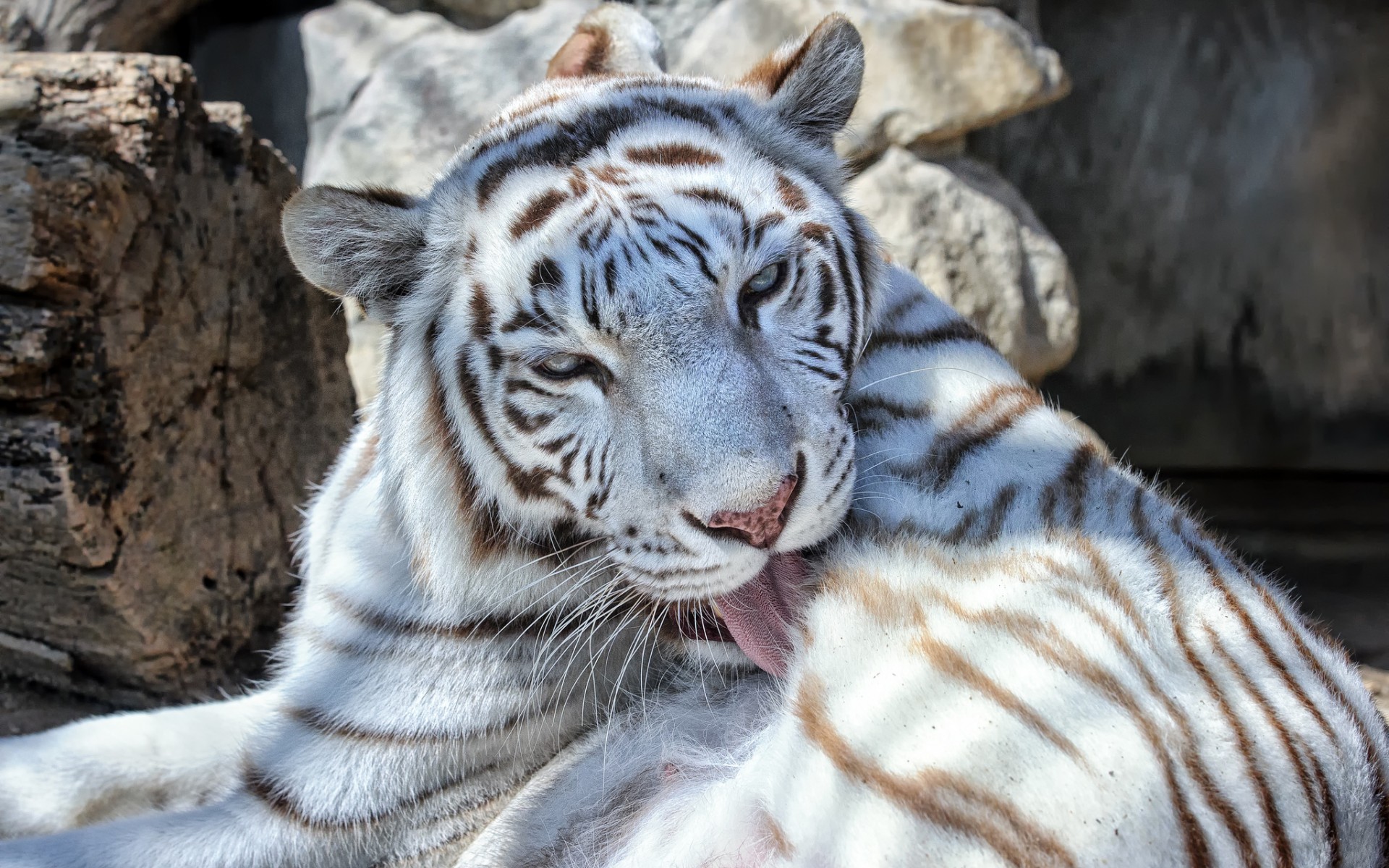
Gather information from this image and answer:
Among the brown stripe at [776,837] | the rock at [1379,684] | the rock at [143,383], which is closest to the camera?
the brown stripe at [776,837]

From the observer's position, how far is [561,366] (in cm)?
129

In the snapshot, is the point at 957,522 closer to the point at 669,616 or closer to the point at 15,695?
the point at 669,616

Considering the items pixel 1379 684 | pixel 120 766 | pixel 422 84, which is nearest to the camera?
pixel 120 766

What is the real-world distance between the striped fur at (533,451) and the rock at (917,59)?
176 cm

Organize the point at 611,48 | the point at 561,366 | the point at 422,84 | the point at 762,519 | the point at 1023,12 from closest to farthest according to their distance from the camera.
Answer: the point at 762,519 < the point at 561,366 < the point at 611,48 < the point at 1023,12 < the point at 422,84

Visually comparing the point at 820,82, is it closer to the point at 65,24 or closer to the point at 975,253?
the point at 975,253

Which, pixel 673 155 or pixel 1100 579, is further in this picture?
pixel 673 155

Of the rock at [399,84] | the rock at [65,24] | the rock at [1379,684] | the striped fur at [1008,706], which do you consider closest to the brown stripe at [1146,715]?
the striped fur at [1008,706]

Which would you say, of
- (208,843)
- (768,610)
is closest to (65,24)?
(208,843)

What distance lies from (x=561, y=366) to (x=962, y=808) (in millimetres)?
636

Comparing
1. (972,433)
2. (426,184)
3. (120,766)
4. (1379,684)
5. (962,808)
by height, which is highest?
(426,184)

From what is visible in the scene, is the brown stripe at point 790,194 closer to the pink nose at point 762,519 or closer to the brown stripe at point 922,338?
the brown stripe at point 922,338

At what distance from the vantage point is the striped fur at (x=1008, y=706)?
3.43ft

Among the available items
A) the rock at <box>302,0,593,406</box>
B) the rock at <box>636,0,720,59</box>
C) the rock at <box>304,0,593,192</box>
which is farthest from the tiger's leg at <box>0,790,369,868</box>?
the rock at <box>636,0,720,59</box>
